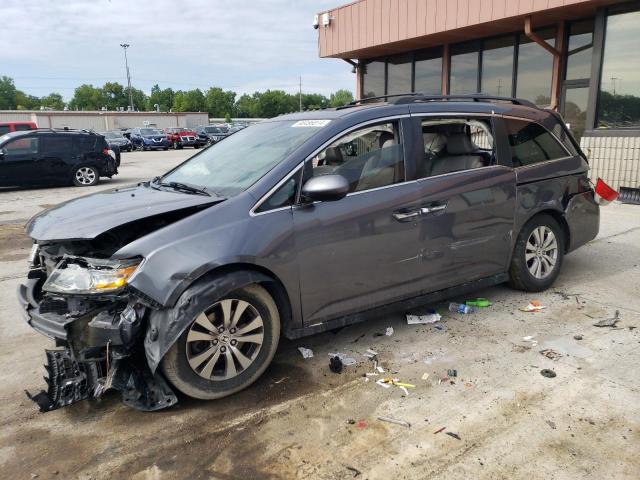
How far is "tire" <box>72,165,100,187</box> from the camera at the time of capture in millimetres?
14489

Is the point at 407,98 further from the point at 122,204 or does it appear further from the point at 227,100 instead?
the point at 227,100

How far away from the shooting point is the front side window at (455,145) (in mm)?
4113

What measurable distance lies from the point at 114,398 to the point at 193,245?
1166 mm

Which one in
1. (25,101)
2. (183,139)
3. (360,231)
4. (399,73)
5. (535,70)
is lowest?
(183,139)

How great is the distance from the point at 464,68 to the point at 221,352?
517 inches

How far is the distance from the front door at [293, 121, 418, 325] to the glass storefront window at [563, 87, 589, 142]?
944cm

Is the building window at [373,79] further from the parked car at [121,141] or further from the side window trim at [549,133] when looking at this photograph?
the parked car at [121,141]

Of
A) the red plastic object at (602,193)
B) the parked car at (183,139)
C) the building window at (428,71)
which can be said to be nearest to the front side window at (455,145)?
the red plastic object at (602,193)

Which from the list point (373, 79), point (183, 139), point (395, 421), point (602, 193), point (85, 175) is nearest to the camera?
point (395, 421)

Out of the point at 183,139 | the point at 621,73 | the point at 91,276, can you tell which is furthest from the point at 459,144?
the point at 183,139

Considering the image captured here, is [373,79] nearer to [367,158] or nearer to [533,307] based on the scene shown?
[533,307]

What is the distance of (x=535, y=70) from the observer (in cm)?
1263

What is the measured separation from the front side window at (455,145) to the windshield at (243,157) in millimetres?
876

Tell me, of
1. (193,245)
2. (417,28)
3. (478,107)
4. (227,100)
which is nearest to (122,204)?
(193,245)
